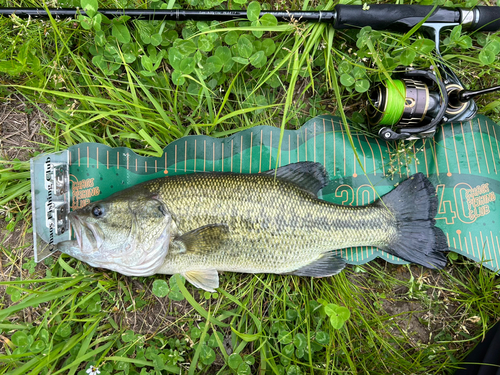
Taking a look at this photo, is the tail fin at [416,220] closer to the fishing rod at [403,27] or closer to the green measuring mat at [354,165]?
the green measuring mat at [354,165]

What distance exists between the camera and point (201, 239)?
254 centimetres

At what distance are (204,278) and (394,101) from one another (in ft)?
7.83

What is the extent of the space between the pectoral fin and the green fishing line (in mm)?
2152

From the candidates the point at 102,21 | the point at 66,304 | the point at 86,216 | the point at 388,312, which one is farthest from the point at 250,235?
the point at 102,21

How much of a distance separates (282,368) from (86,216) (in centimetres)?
222

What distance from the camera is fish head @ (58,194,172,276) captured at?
2.49 m

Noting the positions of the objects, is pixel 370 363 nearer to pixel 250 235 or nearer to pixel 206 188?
pixel 250 235

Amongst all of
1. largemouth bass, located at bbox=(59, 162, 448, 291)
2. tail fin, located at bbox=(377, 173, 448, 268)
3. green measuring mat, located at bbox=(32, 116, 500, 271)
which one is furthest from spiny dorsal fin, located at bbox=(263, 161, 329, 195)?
tail fin, located at bbox=(377, 173, 448, 268)

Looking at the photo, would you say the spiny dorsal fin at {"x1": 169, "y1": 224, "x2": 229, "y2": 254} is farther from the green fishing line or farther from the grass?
the green fishing line

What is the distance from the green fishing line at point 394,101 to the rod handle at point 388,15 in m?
0.59

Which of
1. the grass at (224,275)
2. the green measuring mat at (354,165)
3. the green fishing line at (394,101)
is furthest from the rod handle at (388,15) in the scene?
the green measuring mat at (354,165)

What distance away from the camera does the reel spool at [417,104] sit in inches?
107

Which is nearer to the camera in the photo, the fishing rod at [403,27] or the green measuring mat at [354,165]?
the fishing rod at [403,27]

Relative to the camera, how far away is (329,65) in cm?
300
